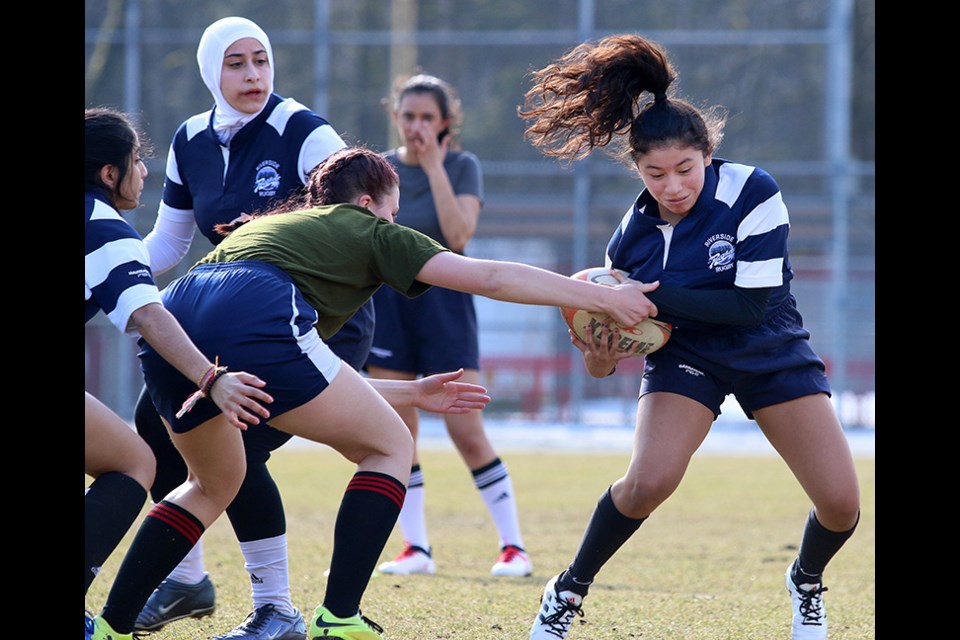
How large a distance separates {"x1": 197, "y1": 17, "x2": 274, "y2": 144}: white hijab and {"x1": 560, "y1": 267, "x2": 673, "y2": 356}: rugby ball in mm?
1358

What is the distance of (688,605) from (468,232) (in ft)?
7.34

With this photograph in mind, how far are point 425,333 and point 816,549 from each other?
8.26ft

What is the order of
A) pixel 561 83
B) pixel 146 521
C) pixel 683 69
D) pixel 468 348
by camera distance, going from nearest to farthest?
pixel 146 521 < pixel 561 83 < pixel 468 348 < pixel 683 69

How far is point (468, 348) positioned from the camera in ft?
19.7

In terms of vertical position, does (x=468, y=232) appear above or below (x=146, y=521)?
above

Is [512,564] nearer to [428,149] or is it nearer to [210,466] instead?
[428,149]

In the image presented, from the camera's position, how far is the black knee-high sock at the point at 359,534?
3.30 metres

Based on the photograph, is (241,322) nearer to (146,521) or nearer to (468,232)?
(146,521)

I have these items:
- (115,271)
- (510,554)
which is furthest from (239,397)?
(510,554)

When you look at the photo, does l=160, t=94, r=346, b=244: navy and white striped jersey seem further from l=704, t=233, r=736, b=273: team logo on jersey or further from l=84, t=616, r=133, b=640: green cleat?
l=84, t=616, r=133, b=640: green cleat

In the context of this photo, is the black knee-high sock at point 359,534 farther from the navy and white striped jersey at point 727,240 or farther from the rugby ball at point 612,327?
the navy and white striped jersey at point 727,240

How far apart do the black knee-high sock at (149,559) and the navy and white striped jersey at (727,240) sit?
1552 mm
